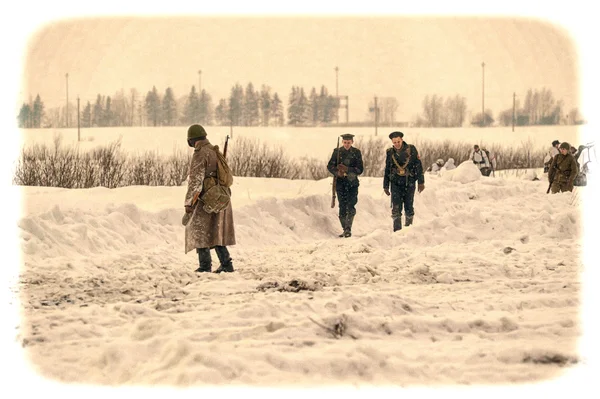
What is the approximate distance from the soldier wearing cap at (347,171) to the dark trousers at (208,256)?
200 inches

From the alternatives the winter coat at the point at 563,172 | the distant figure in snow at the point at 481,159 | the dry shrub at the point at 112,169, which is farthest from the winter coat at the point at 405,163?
the distant figure in snow at the point at 481,159

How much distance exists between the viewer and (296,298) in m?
9.69

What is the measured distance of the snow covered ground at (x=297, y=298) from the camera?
7.00m

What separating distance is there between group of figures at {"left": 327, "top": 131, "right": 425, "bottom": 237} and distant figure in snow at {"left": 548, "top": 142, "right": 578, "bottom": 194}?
170 inches

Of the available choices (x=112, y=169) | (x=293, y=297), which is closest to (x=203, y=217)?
(x=293, y=297)

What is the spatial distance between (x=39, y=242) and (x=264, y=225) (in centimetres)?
510

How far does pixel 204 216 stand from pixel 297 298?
2124 mm

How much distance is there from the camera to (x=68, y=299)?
983 centimetres

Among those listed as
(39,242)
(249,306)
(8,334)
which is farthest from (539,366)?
(39,242)

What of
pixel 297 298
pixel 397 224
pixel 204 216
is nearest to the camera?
pixel 297 298

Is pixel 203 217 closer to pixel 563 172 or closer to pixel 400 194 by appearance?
pixel 400 194

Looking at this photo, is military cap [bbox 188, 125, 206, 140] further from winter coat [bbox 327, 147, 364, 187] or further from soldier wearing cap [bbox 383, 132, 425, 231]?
winter coat [bbox 327, 147, 364, 187]

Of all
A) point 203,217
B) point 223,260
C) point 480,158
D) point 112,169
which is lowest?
point 223,260

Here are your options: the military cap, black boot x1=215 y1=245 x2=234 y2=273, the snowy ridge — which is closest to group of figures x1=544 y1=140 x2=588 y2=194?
the snowy ridge
